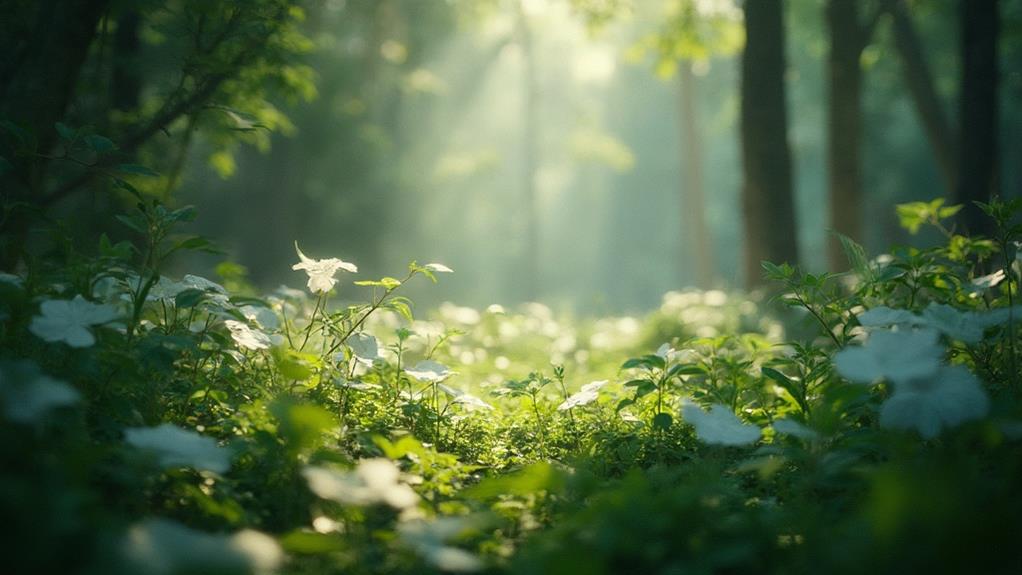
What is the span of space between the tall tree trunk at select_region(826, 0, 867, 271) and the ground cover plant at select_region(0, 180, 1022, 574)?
4.10 meters

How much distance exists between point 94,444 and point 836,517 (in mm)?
1981

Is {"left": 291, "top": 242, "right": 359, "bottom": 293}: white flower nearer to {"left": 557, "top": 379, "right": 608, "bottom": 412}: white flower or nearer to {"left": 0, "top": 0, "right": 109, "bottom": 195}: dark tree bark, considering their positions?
{"left": 557, "top": 379, "right": 608, "bottom": 412}: white flower

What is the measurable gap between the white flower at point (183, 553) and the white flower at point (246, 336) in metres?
1.04

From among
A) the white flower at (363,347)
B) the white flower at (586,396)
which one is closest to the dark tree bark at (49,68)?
the white flower at (363,347)

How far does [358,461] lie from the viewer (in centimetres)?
198

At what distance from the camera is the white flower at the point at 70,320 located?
1.66 m

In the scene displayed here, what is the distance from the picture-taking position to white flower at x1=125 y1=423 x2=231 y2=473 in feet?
4.59

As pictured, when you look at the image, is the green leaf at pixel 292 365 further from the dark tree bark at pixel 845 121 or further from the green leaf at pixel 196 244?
the dark tree bark at pixel 845 121

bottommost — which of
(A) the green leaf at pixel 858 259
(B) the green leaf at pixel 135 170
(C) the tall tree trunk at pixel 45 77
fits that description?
(A) the green leaf at pixel 858 259

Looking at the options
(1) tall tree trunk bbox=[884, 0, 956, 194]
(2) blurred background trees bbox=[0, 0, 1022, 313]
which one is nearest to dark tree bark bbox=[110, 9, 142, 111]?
(2) blurred background trees bbox=[0, 0, 1022, 313]

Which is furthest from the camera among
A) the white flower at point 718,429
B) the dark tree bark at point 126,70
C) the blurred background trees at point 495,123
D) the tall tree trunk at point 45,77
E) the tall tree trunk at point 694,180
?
the tall tree trunk at point 694,180

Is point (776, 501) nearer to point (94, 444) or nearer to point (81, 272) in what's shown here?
point (94, 444)

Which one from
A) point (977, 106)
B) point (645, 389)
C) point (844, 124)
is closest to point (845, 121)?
point (844, 124)

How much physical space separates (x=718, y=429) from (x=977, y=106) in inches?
157
